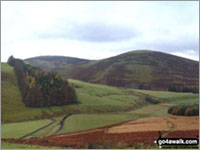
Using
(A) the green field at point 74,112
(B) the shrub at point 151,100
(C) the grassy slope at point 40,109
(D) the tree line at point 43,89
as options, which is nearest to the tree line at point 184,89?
(A) the green field at point 74,112

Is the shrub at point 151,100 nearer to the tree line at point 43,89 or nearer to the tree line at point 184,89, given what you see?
the tree line at point 43,89

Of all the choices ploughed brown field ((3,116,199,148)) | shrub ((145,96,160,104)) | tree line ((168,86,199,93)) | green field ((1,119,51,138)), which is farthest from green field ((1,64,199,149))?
tree line ((168,86,199,93))

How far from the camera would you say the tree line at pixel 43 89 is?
325 ft

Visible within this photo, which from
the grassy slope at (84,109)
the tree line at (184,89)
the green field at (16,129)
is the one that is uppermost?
the tree line at (184,89)

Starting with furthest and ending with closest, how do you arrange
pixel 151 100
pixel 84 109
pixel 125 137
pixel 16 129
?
pixel 151 100
pixel 84 109
pixel 16 129
pixel 125 137

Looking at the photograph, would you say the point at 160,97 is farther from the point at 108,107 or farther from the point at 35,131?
the point at 35,131

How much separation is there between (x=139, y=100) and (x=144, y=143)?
103 metres

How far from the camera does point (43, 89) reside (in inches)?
4171

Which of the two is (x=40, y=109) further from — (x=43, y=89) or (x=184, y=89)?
(x=184, y=89)

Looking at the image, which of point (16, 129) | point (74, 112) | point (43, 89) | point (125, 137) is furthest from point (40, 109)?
point (125, 137)

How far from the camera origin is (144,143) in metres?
31.7

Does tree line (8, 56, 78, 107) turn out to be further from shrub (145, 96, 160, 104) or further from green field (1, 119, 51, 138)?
shrub (145, 96, 160, 104)

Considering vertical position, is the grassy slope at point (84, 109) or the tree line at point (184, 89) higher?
the tree line at point (184, 89)

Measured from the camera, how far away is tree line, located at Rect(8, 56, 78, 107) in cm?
9919
